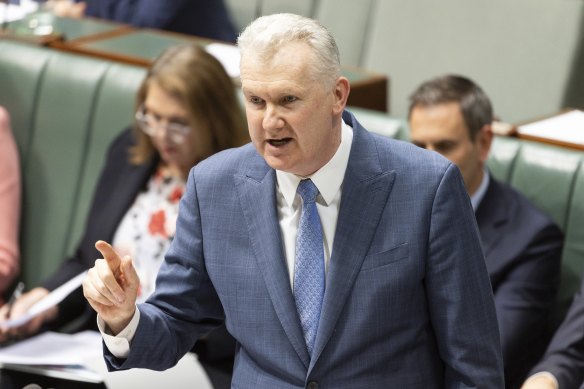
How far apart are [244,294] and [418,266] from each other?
0.26m

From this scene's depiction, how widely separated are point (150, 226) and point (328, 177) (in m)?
1.19

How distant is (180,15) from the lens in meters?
4.17

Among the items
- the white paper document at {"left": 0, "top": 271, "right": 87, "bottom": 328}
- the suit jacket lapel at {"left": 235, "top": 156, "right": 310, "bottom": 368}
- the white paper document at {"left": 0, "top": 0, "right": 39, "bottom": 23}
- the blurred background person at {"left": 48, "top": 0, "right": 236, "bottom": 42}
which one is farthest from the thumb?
the blurred background person at {"left": 48, "top": 0, "right": 236, "bottom": 42}

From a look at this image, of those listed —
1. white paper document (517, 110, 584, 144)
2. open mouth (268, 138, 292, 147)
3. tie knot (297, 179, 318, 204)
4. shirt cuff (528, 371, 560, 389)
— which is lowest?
shirt cuff (528, 371, 560, 389)

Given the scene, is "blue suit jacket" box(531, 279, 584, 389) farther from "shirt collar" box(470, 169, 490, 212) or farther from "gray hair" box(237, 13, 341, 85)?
"gray hair" box(237, 13, 341, 85)

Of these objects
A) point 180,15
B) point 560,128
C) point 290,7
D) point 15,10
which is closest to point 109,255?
point 560,128

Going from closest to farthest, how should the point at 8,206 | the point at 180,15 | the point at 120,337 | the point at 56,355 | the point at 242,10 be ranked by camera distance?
the point at 120,337, the point at 56,355, the point at 8,206, the point at 180,15, the point at 242,10

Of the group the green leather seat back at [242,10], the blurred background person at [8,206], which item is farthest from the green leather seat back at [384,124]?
the green leather seat back at [242,10]

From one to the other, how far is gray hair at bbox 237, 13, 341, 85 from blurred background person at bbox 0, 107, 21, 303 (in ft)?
5.30

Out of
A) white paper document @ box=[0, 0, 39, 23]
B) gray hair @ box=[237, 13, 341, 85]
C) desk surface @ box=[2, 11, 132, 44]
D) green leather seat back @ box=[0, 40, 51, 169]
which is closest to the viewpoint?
gray hair @ box=[237, 13, 341, 85]

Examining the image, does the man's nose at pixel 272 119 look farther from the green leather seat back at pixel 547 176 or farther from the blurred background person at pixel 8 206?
the blurred background person at pixel 8 206

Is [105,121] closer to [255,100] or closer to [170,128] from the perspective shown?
[170,128]

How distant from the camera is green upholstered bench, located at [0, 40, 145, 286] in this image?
3.00 meters

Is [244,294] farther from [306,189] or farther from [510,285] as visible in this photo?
[510,285]
